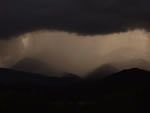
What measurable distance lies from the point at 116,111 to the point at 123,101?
11697 millimetres

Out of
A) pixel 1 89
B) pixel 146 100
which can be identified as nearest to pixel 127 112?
pixel 146 100

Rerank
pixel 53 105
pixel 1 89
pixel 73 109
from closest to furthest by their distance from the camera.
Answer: pixel 73 109 → pixel 53 105 → pixel 1 89

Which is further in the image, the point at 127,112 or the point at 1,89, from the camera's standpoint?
the point at 1,89

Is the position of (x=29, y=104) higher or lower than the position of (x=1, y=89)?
lower

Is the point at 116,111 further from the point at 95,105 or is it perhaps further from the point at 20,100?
the point at 20,100

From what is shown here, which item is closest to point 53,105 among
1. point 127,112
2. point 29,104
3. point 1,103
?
point 29,104

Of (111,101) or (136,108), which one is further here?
(111,101)

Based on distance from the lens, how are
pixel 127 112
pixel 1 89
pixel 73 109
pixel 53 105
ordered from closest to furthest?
pixel 127 112 → pixel 73 109 → pixel 53 105 → pixel 1 89

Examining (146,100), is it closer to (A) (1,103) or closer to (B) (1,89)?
(A) (1,103)

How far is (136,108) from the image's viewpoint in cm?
14175

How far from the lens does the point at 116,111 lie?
13800 centimetres

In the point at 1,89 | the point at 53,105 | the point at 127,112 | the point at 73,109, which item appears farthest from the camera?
the point at 1,89

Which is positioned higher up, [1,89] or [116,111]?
[1,89]

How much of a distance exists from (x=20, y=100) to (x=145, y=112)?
2277 inches
